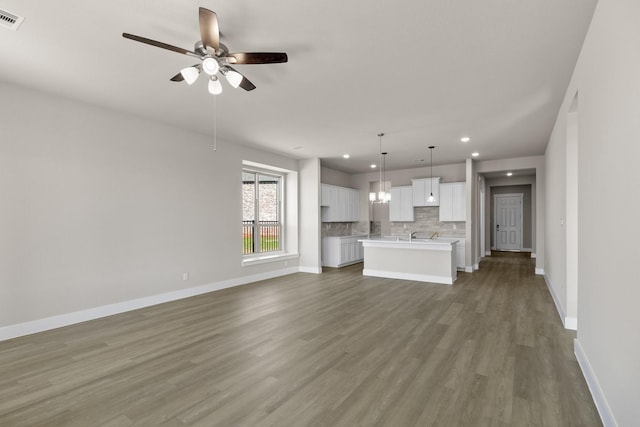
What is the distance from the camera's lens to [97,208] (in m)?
4.26

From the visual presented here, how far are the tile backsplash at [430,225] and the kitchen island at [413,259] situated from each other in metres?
1.75

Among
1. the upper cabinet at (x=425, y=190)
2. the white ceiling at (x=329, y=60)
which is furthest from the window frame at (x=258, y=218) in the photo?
the upper cabinet at (x=425, y=190)

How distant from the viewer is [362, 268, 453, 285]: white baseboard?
20.9ft

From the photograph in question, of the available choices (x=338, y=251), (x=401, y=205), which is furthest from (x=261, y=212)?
(x=401, y=205)

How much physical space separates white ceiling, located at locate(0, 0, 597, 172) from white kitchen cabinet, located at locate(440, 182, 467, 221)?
2.91 metres

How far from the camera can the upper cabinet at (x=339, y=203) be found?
28.3ft

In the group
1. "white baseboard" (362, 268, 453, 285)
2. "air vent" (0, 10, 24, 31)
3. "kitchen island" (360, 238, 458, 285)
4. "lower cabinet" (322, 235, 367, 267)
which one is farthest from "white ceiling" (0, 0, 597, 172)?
"lower cabinet" (322, 235, 367, 267)

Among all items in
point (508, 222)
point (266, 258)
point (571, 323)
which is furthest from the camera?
point (508, 222)

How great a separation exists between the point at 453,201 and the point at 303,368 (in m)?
6.77

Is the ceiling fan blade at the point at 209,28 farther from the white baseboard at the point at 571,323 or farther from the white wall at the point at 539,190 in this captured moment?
the white wall at the point at 539,190

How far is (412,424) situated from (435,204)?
23.6ft

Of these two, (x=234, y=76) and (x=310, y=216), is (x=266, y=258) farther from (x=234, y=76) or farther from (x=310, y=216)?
(x=234, y=76)

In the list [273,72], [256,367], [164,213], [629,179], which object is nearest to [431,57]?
[273,72]

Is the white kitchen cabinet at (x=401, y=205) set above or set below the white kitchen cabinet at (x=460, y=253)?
above
